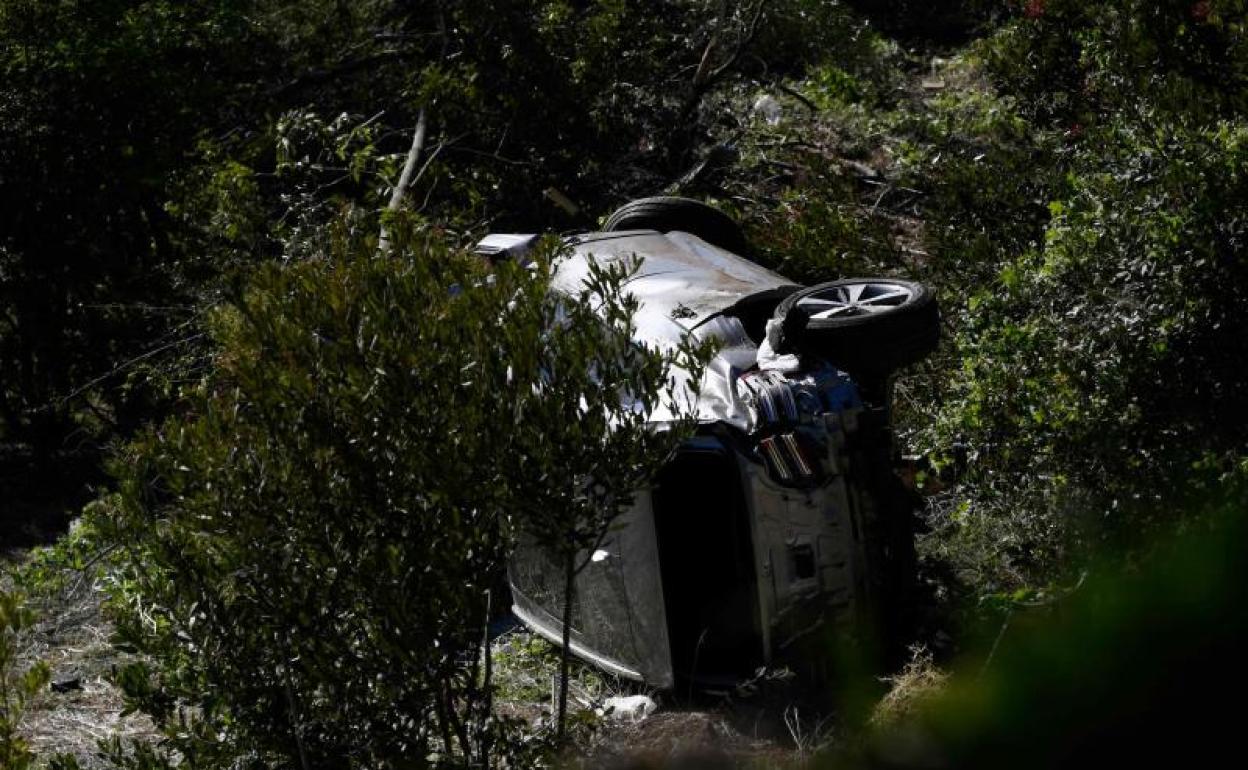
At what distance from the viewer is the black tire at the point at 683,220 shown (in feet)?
32.4

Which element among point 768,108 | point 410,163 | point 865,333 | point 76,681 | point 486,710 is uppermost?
point 768,108

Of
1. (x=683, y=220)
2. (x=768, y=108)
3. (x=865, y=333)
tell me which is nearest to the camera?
(x=865, y=333)

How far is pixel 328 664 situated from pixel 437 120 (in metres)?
8.35

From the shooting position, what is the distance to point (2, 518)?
12.1m

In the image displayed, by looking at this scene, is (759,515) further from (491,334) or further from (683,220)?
(683,220)

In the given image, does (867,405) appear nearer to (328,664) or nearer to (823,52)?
(328,664)

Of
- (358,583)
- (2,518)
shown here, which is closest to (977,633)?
(358,583)

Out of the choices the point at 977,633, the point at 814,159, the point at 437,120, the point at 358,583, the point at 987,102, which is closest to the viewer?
the point at 358,583

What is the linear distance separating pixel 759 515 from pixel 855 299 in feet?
4.89

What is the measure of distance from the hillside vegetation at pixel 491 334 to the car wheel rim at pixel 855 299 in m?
0.53

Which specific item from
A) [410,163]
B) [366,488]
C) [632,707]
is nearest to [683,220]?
[410,163]

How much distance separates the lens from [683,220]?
32.3 ft

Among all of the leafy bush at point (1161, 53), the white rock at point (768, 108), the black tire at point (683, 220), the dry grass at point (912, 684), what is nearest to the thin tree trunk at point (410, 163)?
the black tire at point (683, 220)

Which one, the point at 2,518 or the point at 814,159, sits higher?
the point at 814,159
